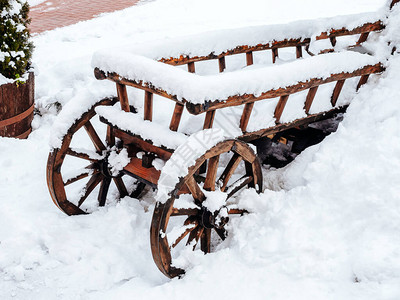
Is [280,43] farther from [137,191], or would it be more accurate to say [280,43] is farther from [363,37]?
[137,191]

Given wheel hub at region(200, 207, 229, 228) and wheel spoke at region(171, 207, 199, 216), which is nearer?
wheel spoke at region(171, 207, 199, 216)

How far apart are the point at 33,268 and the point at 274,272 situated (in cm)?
168

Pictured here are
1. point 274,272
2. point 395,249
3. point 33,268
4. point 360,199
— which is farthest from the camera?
point 33,268

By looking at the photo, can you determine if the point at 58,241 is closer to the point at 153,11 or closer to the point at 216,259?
the point at 216,259

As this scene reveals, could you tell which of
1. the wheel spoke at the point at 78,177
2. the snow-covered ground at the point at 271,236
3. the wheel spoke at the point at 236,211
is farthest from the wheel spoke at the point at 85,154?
the wheel spoke at the point at 236,211

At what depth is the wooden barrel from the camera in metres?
4.07

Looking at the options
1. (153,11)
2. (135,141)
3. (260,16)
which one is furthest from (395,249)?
(153,11)

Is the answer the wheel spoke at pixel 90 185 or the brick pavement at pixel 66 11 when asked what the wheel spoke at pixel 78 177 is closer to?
the wheel spoke at pixel 90 185

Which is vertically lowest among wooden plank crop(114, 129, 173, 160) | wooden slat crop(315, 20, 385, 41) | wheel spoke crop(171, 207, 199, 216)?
wheel spoke crop(171, 207, 199, 216)

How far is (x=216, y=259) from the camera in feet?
8.65

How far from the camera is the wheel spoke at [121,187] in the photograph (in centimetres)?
345

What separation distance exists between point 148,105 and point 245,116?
0.68m

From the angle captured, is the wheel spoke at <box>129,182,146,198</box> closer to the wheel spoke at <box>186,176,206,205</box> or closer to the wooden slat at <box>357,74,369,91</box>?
the wheel spoke at <box>186,176,206,205</box>

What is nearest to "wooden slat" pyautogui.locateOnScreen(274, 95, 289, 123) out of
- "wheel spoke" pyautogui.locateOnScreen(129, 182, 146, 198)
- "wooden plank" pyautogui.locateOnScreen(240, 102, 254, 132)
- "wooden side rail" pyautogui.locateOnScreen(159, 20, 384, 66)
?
"wooden plank" pyautogui.locateOnScreen(240, 102, 254, 132)
